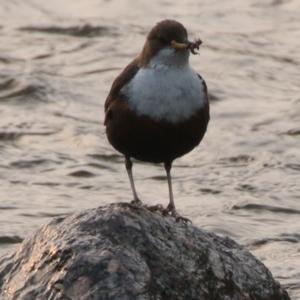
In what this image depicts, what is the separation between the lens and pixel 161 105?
659 centimetres

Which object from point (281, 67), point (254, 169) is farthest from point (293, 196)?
point (281, 67)

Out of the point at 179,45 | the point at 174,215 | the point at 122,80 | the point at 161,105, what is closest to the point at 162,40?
the point at 179,45

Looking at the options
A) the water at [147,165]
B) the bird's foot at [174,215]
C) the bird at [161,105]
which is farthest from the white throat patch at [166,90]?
the water at [147,165]

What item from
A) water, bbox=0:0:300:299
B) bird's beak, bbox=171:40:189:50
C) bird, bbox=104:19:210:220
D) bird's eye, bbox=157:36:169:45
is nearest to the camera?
bird, bbox=104:19:210:220

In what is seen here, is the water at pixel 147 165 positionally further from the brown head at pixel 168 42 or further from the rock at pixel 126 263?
the brown head at pixel 168 42

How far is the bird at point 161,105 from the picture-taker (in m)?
6.59

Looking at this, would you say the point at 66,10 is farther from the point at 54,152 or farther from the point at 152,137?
the point at 152,137

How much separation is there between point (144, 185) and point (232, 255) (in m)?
3.73

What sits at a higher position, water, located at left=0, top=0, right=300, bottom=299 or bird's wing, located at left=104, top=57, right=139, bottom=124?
bird's wing, located at left=104, top=57, right=139, bottom=124

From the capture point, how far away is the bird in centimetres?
659

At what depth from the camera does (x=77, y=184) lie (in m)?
10.4

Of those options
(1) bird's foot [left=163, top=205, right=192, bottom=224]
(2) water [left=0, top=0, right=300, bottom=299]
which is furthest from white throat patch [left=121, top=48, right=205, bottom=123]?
(2) water [left=0, top=0, right=300, bottom=299]

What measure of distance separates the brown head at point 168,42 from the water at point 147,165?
188 cm

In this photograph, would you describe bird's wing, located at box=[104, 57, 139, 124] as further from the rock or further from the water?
the water
